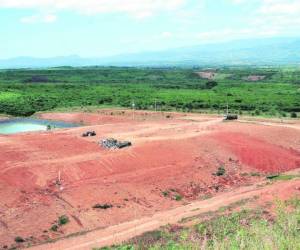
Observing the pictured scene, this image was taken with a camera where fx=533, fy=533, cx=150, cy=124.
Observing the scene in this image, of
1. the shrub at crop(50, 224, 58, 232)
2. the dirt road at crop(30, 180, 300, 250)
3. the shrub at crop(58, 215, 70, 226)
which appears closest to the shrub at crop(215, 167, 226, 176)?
the dirt road at crop(30, 180, 300, 250)

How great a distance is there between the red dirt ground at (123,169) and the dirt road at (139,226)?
1.74m

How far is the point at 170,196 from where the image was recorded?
29.8m

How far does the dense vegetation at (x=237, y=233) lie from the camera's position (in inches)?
374

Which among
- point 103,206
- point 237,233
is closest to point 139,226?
point 103,206

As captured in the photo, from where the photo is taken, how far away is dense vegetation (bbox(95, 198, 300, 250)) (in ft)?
31.2

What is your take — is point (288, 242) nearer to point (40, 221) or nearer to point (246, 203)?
point (246, 203)

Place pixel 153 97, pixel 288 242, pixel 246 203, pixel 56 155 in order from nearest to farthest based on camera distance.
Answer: pixel 288 242 → pixel 246 203 → pixel 56 155 → pixel 153 97

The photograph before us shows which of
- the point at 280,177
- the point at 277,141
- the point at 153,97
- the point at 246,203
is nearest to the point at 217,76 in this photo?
the point at 153,97

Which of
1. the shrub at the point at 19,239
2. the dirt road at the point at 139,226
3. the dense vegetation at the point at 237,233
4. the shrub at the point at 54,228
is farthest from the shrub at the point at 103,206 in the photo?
the dense vegetation at the point at 237,233

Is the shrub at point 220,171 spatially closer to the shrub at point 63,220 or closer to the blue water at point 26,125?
the shrub at point 63,220

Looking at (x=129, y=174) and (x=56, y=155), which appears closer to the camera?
(x=129, y=174)

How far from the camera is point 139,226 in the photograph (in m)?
22.7

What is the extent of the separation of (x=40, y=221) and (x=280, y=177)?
15982mm

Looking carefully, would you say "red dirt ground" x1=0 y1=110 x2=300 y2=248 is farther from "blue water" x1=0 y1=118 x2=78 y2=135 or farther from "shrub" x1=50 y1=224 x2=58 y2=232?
"blue water" x1=0 y1=118 x2=78 y2=135
